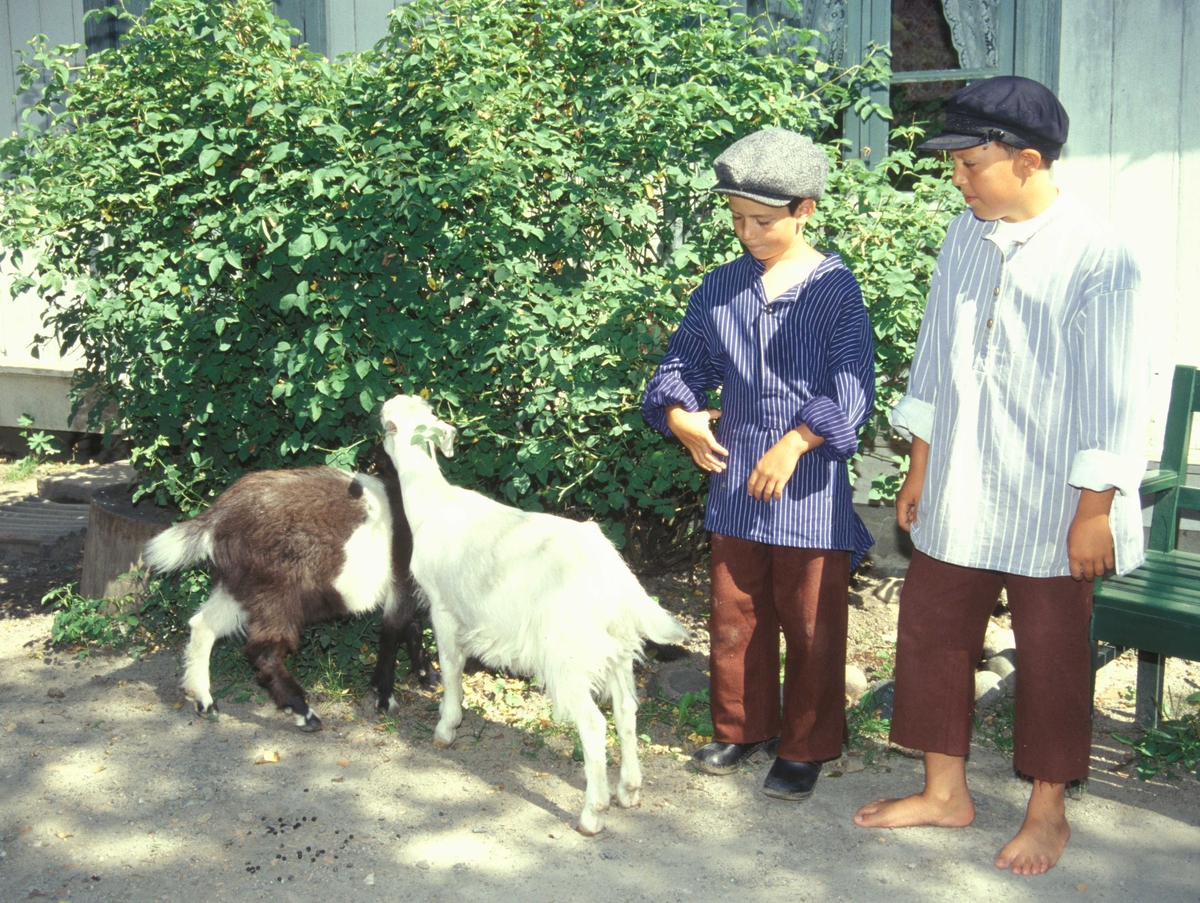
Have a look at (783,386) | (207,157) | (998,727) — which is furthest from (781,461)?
(207,157)

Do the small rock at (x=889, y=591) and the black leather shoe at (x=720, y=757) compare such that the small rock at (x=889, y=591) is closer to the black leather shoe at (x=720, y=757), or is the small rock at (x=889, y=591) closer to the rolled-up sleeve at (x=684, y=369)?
the black leather shoe at (x=720, y=757)

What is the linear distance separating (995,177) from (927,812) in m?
1.93

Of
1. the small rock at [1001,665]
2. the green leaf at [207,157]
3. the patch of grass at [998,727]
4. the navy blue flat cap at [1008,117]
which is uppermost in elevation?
the green leaf at [207,157]

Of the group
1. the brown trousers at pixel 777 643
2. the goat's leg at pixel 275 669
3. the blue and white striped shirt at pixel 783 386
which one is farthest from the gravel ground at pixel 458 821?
the blue and white striped shirt at pixel 783 386

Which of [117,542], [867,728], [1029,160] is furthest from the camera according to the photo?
[117,542]

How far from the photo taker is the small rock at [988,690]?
14.7 feet

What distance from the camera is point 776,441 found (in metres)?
3.57

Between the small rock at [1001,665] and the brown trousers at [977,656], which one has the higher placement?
the brown trousers at [977,656]

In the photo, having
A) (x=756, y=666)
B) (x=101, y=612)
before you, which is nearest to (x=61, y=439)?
(x=101, y=612)

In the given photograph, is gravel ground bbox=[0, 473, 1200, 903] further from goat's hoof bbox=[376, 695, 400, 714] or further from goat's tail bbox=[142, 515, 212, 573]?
goat's tail bbox=[142, 515, 212, 573]

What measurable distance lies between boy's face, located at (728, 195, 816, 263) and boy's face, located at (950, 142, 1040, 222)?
1.58 feet

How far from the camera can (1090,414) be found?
299cm

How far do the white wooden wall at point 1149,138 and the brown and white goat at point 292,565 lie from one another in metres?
3.72

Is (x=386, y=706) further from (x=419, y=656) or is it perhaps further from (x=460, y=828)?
(x=460, y=828)
